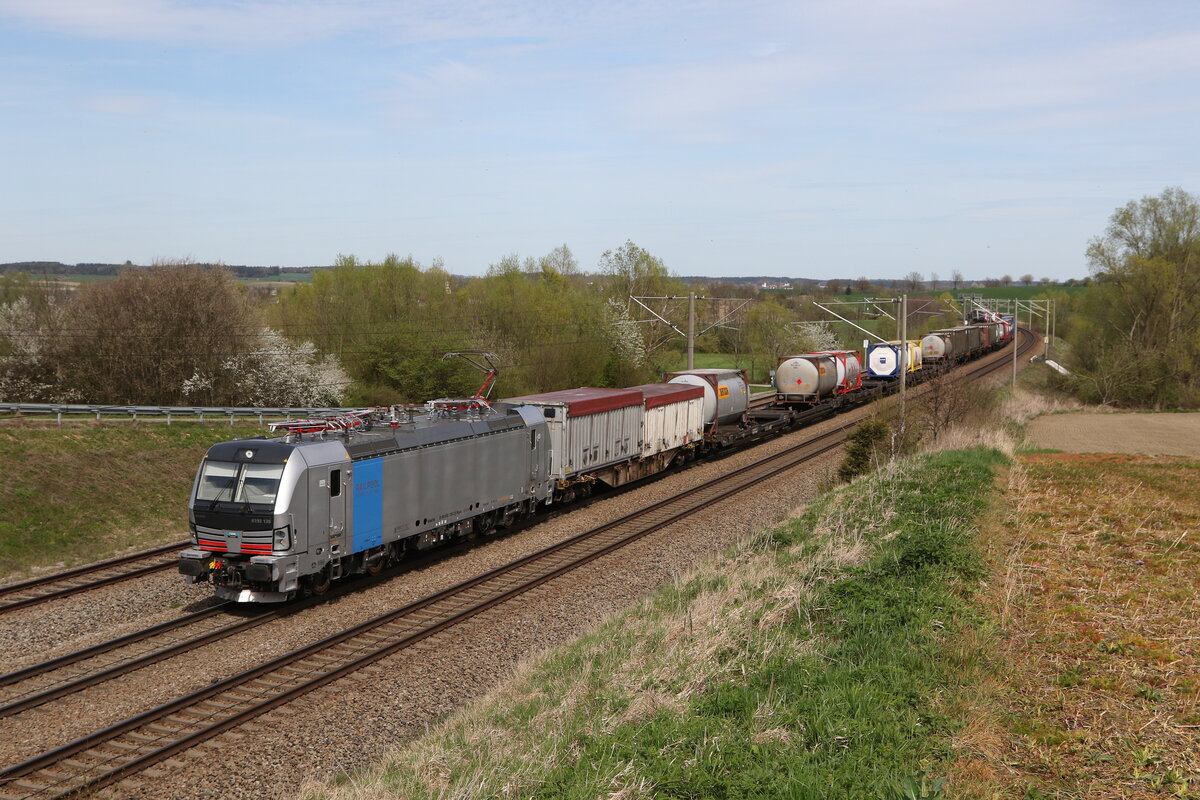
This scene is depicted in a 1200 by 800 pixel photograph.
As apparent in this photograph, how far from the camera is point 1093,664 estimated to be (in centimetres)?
1002

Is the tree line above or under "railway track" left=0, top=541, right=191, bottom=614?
above

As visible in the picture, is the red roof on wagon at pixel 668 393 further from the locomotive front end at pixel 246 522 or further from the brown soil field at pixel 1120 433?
the locomotive front end at pixel 246 522

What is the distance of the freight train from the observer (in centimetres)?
1609

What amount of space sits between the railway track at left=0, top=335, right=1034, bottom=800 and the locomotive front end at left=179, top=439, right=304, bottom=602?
6.13 ft

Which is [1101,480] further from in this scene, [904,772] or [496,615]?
[904,772]

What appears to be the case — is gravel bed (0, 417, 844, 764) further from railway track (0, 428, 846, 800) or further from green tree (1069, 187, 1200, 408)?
green tree (1069, 187, 1200, 408)

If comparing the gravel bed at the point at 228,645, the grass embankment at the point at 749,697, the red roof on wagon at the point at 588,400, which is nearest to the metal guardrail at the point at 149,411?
the red roof on wagon at the point at 588,400

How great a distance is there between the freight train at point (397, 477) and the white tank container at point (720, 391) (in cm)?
245

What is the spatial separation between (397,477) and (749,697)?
36.3 feet

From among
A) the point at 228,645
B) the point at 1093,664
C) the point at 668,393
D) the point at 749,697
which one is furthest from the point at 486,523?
the point at 1093,664

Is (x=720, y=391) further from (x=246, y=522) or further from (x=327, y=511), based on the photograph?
(x=246, y=522)

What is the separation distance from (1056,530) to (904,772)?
1051cm

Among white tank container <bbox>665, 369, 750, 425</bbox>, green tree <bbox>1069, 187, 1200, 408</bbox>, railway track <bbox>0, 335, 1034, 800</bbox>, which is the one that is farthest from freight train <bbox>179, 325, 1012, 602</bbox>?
green tree <bbox>1069, 187, 1200, 408</bbox>

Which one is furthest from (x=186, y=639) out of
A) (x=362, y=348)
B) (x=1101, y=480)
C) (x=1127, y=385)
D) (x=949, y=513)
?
(x=1127, y=385)
